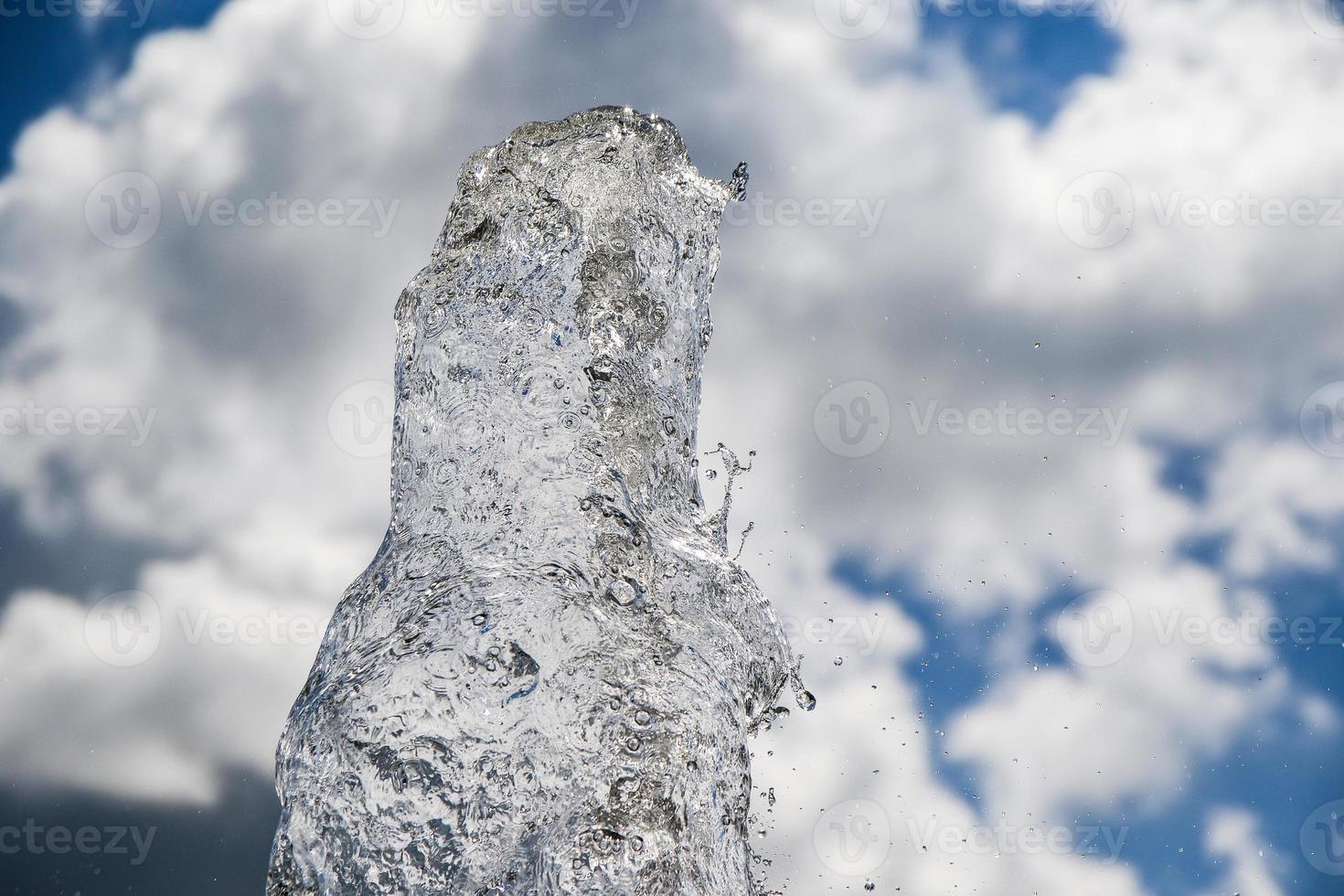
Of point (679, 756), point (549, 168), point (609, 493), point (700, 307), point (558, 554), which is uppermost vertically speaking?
point (549, 168)

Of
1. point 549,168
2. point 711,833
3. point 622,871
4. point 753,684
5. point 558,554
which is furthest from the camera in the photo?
point 549,168

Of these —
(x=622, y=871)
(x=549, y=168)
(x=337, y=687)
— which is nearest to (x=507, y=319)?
(x=549, y=168)

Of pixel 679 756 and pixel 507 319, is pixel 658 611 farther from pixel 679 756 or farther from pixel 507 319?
pixel 507 319

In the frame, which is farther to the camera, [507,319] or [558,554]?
[507,319]

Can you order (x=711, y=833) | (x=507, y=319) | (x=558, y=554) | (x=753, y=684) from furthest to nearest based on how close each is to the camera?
1. (x=507, y=319)
2. (x=753, y=684)
3. (x=558, y=554)
4. (x=711, y=833)

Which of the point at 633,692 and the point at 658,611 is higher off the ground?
the point at 658,611

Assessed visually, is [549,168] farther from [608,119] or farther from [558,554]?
[558,554]
